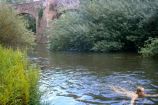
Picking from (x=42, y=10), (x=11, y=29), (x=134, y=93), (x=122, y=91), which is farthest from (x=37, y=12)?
(x=134, y=93)

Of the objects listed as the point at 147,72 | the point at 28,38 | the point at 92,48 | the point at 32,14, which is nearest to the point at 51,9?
the point at 32,14

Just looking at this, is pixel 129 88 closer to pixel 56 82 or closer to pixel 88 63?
pixel 56 82

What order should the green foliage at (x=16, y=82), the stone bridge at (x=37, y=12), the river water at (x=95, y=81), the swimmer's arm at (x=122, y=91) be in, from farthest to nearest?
1. the stone bridge at (x=37, y=12)
2. the swimmer's arm at (x=122, y=91)
3. the river water at (x=95, y=81)
4. the green foliage at (x=16, y=82)

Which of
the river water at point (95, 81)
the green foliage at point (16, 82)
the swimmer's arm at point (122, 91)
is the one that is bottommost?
the river water at point (95, 81)

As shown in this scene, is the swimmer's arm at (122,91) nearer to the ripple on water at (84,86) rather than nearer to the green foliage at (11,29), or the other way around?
the ripple on water at (84,86)

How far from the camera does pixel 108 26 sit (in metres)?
28.7

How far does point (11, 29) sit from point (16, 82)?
14.2 meters

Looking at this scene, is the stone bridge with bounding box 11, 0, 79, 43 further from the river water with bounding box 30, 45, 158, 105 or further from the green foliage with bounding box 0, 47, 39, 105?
the green foliage with bounding box 0, 47, 39, 105

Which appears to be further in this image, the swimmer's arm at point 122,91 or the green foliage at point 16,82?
the swimmer's arm at point 122,91

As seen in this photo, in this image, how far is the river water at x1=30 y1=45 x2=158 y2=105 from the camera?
10961 mm

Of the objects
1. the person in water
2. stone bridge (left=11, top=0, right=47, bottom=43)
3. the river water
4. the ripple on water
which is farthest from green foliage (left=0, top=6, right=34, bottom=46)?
stone bridge (left=11, top=0, right=47, bottom=43)

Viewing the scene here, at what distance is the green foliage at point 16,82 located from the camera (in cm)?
704

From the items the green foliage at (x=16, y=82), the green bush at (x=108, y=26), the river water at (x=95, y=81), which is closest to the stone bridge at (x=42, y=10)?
the green bush at (x=108, y=26)

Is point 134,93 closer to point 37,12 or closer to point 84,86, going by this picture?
point 84,86
